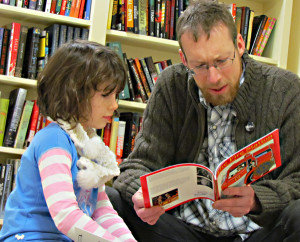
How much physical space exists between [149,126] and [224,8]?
1.68 ft

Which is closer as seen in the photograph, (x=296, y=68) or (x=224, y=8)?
(x=224, y=8)

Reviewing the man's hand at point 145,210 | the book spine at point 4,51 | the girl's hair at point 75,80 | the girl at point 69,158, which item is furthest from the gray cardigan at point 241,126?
the book spine at point 4,51

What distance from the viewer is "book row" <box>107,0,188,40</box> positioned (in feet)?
7.79

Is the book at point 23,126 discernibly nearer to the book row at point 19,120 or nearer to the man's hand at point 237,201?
the book row at point 19,120

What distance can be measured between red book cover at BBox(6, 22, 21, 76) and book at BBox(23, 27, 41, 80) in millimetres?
58

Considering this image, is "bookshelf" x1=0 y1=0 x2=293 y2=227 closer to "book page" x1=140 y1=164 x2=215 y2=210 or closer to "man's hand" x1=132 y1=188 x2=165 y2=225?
"man's hand" x1=132 y1=188 x2=165 y2=225

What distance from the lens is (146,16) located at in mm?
2443

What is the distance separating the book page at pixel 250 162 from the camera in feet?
3.68

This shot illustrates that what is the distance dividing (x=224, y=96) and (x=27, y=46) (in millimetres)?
1220

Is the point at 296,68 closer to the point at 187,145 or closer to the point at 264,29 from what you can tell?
the point at 264,29

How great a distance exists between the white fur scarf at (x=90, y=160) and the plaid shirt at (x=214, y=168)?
37cm

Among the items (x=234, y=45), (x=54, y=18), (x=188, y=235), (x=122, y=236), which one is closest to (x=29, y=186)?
(x=122, y=236)

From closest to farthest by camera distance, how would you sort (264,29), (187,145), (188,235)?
(188,235)
(187,145)
(264,29)

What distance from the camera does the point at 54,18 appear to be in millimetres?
2264
